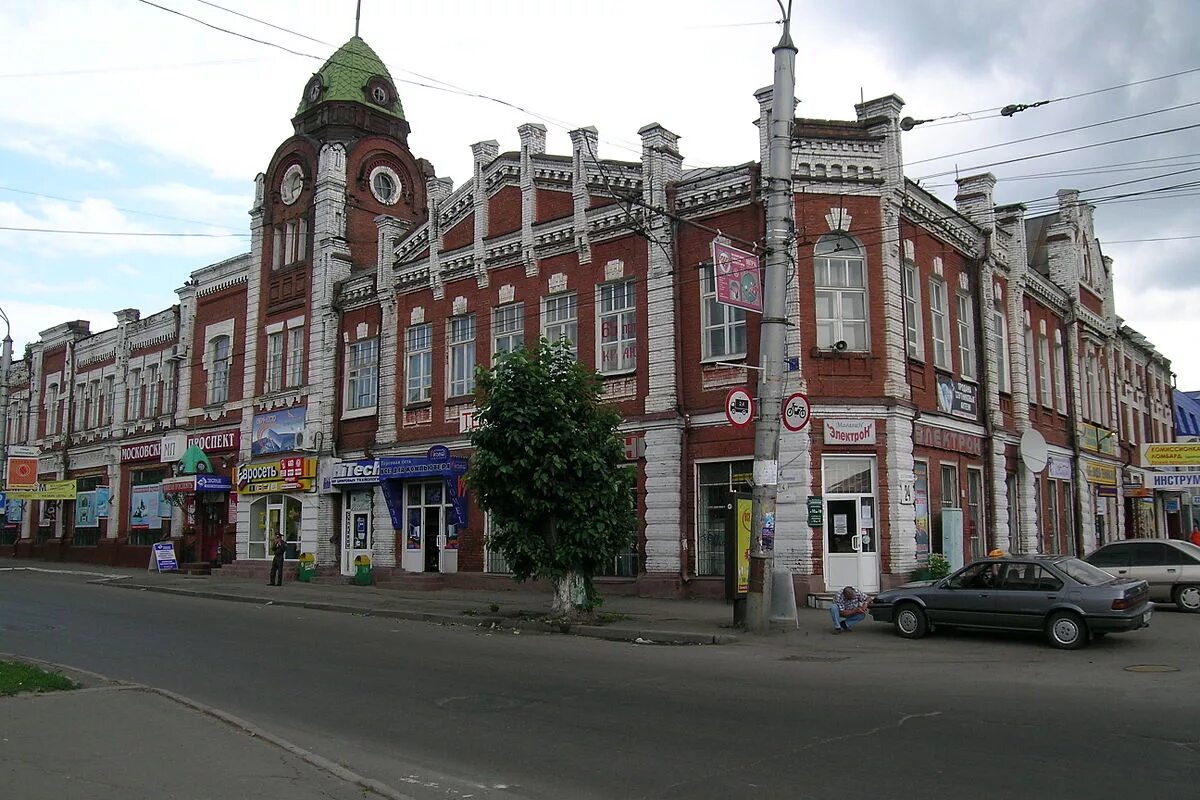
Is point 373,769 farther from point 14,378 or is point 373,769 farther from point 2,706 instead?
point 14,378

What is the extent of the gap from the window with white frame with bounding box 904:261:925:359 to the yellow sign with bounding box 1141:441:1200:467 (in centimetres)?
1332

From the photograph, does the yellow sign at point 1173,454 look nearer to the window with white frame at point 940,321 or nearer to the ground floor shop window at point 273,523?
the window with white frame at point 940,321

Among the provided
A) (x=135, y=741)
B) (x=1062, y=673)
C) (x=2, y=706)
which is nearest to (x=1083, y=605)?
(x=1062, y=673)

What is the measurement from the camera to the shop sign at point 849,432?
20.7 m

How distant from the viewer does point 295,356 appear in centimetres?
3362

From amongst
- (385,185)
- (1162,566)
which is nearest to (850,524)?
(1162,566)

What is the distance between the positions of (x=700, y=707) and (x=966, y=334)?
18920mm

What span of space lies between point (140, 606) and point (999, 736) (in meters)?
20.1

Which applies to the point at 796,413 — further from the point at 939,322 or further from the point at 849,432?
the point at 939,322

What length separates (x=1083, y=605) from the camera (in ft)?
46.7

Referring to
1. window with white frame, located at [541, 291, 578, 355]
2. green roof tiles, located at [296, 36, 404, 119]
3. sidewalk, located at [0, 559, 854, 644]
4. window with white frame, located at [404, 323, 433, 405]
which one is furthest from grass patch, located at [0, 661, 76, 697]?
green roof tiles, located at [296, 36, 404, 119]

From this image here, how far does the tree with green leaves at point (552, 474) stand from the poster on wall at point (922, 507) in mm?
7289

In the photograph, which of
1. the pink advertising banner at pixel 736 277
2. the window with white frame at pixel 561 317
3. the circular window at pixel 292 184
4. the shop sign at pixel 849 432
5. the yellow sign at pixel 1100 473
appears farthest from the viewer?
the circular window at pixel 292 184

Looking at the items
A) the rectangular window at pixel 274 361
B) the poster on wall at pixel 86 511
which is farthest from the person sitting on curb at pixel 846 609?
the poster on wall at pixel 86 511
